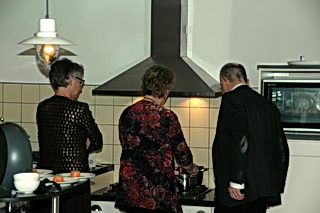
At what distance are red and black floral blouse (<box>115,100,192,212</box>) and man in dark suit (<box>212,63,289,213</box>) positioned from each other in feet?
0.88

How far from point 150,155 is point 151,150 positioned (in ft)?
0.10

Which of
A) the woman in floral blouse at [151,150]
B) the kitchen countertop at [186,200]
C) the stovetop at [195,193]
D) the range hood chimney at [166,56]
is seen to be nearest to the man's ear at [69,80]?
the woman in floral blouse at [151,150]

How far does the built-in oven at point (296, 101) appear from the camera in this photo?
512cm

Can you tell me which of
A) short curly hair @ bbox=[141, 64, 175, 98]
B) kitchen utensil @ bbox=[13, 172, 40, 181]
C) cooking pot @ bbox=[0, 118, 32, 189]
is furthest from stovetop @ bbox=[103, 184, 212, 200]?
kitchen utensil @ bbox=[13, 172, 40, 181]

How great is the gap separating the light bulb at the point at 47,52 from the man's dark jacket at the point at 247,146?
110 centimetres

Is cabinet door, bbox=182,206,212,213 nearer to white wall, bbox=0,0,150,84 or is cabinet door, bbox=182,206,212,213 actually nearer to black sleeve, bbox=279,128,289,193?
black sleeve, bbox=279,128,289,193

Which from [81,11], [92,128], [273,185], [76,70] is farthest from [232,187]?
[81,11]

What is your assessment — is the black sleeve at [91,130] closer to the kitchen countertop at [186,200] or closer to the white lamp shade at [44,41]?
the white lamp shade at [44,41]

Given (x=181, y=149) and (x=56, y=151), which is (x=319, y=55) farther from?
(x=56, y=151)

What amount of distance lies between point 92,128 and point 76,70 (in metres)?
0.39

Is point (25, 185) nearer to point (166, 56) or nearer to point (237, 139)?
point (237, 139)

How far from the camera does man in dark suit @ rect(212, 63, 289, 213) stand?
4316 mm

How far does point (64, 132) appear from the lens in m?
4.53

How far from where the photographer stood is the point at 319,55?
5.44 m
